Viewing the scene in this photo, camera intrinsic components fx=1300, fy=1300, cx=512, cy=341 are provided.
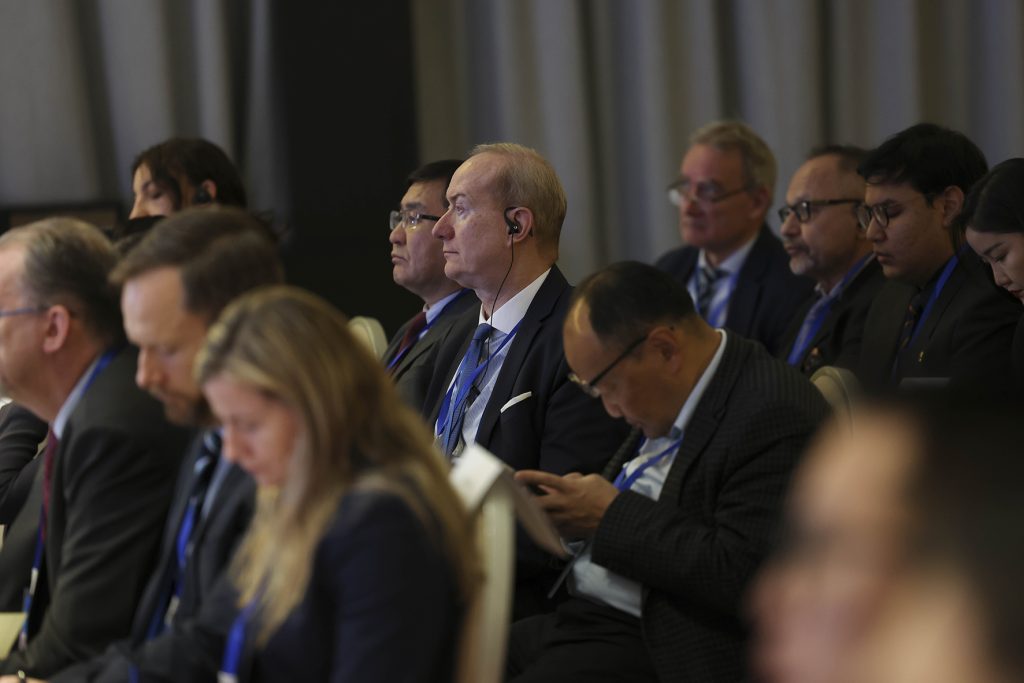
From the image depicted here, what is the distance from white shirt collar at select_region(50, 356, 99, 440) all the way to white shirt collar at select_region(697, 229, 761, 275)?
3.09 meters

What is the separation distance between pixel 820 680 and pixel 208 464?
4.44ft

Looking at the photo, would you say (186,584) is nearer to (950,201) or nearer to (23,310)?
(23,310)

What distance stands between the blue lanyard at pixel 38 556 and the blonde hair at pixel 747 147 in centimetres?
336

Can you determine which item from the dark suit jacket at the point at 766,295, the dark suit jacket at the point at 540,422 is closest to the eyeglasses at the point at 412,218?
the dark suit jacket at the point at 540,422

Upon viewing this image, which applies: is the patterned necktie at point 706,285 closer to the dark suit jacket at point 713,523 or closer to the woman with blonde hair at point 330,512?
the dark suit jacket at point 713,523

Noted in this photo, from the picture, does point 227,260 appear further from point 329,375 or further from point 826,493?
point 826,493

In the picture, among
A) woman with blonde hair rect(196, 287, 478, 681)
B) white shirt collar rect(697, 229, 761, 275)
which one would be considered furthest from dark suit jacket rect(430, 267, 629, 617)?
white shirt collar rect(697, 229, 761, 275)

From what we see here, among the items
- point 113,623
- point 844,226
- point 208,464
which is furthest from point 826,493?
point 844,226

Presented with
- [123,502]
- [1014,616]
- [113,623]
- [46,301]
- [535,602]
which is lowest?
[535,602]

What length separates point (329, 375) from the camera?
5.29ft

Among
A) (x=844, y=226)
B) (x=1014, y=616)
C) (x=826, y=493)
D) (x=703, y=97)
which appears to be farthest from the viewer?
(x=703, y=97)

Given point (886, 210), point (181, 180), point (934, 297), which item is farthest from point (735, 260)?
point (181, 180)

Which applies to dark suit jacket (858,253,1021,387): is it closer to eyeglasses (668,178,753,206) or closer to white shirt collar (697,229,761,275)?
white shirt collar (697,229,761,275)

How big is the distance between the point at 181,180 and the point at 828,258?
2248mm
